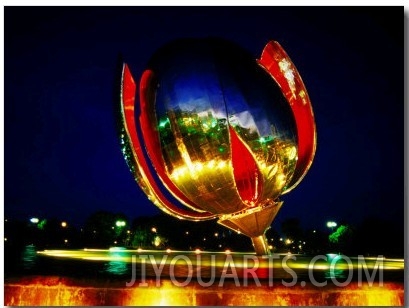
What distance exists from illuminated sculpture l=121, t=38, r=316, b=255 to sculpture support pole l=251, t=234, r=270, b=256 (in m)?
0.28

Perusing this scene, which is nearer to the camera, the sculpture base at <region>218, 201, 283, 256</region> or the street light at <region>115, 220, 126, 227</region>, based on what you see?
the sculpture base at <region>218, 201, 283, 256</region>

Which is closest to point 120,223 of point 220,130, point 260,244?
point 260,244

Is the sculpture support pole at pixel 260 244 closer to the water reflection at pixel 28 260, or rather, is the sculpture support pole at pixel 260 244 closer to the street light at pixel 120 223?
the water reflection at pixel 28 260

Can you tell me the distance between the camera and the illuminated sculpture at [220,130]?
779 centimetres

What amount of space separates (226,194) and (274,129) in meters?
1.47

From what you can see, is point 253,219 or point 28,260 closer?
point 28,260

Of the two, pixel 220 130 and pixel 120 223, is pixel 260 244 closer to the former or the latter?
pixel 220 130

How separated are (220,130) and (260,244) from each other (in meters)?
3.16

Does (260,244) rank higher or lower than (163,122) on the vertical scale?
lower

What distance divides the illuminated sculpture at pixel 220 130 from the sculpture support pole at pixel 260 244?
0.93ft

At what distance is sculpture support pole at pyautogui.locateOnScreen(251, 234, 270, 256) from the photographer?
950cm

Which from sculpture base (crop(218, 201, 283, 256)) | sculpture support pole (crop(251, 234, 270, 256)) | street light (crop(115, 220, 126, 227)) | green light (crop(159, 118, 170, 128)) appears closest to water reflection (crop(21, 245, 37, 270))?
green light (crop(159, 118, 170, 128))

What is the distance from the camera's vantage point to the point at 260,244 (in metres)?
9.68

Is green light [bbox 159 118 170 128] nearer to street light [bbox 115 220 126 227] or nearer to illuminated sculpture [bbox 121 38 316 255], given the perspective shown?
illuminated sculpture [bbox 121 38 316 255]
